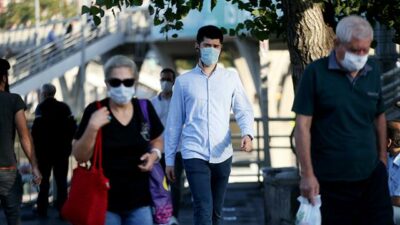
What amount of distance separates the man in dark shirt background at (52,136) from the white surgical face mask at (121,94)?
24.1ft

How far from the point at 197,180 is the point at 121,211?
6.13ft

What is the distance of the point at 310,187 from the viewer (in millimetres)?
6137

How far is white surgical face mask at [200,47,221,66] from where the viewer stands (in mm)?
8352

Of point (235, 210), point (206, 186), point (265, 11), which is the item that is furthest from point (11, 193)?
point (235, 210)

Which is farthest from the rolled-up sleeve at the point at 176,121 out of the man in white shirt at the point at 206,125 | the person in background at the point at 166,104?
the person in background at the point at 166,104

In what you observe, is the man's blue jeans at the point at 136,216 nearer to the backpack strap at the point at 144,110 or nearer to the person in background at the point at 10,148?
the backpack strap at the point at 144,110

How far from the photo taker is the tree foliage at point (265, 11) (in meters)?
10.1

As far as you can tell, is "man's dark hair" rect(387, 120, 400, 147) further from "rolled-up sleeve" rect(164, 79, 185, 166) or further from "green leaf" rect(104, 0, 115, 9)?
"green leaf" rect(104, 0, 115, 9)

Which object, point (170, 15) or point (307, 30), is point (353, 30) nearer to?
point (307, 30)

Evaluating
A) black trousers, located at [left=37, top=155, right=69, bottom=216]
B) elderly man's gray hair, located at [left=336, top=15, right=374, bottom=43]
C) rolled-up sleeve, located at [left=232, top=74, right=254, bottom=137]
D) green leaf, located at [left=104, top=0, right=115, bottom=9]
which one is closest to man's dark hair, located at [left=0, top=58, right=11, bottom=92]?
green leaf, located at [left=104, top=0, right=115, bottom=9]

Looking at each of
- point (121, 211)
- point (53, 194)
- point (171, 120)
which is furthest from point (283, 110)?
point (121, 211)

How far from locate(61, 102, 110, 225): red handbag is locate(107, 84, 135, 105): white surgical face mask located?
13cm

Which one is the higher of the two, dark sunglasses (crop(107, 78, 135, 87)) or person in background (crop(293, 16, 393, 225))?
dark sunglasses (crop(107, 78, 135, 87))

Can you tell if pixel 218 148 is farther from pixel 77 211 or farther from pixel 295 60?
pixel 77 211
